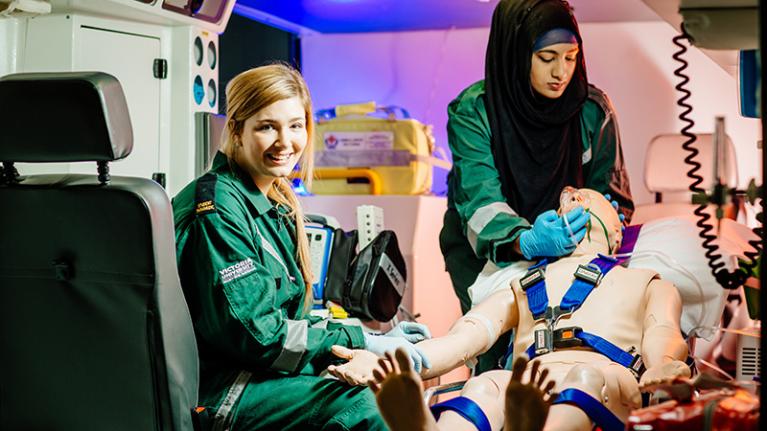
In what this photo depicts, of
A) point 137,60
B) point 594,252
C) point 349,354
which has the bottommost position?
point 349,354

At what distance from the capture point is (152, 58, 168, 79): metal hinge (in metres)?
4.67

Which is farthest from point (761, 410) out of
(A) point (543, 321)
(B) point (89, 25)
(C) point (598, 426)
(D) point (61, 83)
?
(B) point (89, 25)

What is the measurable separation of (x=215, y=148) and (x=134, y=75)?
0.55 metres

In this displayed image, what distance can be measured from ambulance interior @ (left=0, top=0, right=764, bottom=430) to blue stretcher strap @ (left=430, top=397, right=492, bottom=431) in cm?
61

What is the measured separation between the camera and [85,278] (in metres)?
2.26

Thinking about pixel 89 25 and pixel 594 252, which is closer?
pixel 594 252

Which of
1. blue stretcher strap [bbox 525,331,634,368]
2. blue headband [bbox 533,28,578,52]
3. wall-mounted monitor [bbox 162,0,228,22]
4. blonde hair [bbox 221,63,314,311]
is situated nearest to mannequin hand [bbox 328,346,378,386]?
blonde hair [bbox 221,63,314,311]

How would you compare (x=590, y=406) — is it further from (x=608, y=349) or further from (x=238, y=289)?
(x=238, y=289)

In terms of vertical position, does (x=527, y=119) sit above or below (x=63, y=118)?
above

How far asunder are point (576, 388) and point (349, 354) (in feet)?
1.98

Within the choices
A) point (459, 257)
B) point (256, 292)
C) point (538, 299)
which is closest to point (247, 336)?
point (256, 292)

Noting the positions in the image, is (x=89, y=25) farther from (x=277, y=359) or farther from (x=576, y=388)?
(x=576, y=388)

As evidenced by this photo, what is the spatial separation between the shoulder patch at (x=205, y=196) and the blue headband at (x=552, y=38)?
1451mm

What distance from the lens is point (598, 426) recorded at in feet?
7.90
